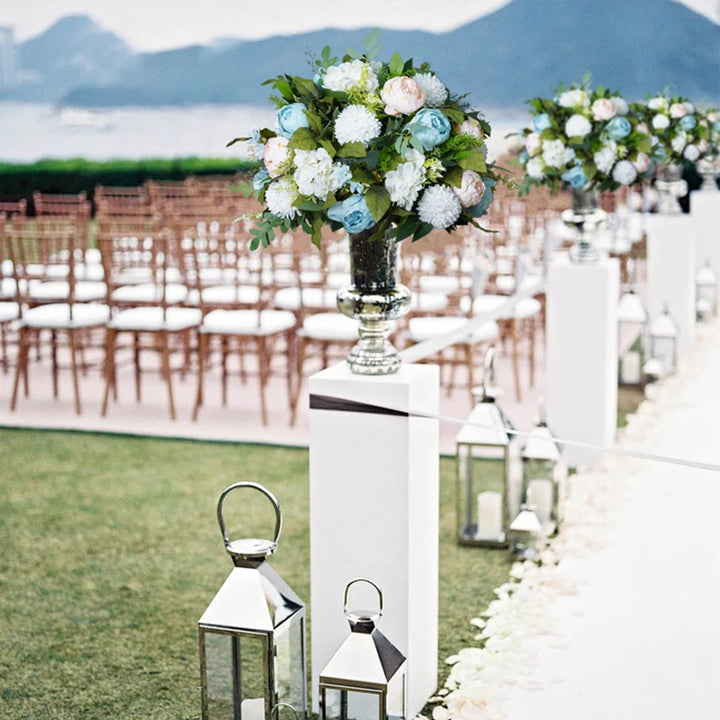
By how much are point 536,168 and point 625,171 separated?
382 mm

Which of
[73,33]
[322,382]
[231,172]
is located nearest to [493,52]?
[231,172]

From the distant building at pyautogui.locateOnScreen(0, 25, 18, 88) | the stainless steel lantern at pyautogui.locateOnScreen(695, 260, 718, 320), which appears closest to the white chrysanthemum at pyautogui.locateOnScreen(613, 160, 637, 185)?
the stainless steel lantern at pyautogui.locateOnScreen(695, 260, 718, 320)

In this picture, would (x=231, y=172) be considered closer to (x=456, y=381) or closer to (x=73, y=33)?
(x=73, y=33)

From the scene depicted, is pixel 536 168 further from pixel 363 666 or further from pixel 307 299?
pixel 363 666

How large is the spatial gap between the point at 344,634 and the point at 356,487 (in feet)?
1.19

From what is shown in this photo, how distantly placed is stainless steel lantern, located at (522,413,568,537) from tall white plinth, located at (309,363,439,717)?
120cm

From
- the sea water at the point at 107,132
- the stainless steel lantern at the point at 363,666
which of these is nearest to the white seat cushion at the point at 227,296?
the stainless steel lantern at the point at 363,666

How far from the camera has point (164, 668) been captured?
10.3ft

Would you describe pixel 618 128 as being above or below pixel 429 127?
above

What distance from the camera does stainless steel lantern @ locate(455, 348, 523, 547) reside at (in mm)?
3775

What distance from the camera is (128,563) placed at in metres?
3.95

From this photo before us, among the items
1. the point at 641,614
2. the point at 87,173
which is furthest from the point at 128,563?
the point at 87,173

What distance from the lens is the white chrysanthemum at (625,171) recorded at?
5105mm

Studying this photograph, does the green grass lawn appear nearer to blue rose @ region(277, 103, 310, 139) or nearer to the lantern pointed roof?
the lantern pointed roof
